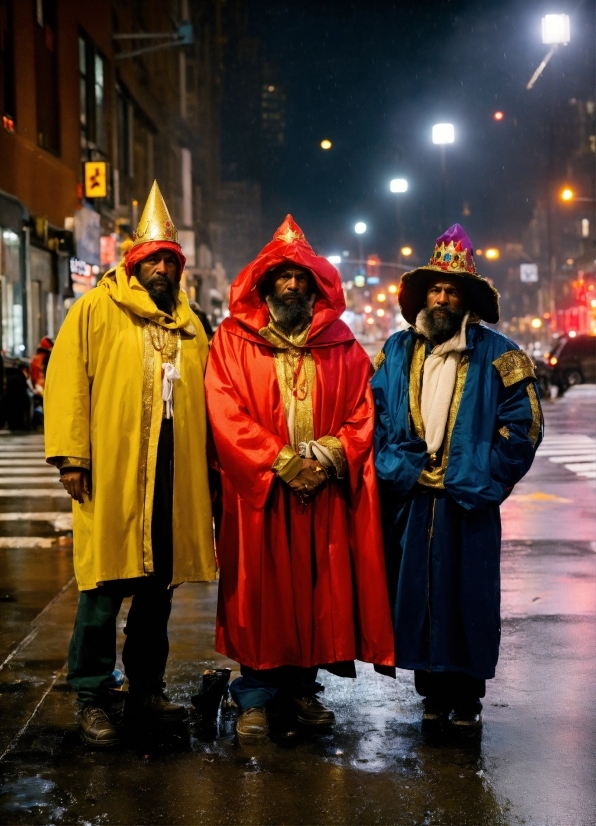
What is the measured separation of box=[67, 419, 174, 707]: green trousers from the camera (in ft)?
16.3

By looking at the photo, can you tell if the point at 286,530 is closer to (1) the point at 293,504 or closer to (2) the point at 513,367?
(1) the point at 293,504

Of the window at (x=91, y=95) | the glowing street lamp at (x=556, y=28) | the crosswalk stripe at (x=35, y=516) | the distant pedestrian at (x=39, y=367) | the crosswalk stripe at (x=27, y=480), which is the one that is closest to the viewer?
the crosswalk stripe at (x=35, y=516)

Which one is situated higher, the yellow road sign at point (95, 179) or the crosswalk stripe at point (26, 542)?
the yellow road sign at point (95, 179)

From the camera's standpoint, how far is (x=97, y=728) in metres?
4.79

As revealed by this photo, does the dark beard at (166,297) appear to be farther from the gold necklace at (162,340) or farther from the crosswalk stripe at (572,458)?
the crosswalk stripe at (572,458)

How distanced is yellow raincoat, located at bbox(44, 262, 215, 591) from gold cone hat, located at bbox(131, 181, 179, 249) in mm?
213

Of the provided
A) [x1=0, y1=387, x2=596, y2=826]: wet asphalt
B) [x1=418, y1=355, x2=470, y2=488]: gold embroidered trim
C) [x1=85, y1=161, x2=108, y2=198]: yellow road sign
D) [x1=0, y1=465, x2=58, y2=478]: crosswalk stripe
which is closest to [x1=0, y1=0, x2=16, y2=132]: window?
[x1=85, y1=161, x2=108, y2=198]: yellow road sign

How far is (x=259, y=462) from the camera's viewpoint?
4.98 metres

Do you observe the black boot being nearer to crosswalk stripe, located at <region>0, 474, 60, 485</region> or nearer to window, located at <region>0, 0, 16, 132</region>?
crosswalk stripe, located at <region>0, 474, 60, 485</region>

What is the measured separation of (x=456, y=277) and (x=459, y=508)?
1.09 metres

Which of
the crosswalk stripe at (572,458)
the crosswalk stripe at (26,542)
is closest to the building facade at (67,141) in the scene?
the crosswalk stripe at (572,458)

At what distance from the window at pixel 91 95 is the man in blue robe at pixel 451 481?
30887 mm

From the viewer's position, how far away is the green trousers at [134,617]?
4.98m

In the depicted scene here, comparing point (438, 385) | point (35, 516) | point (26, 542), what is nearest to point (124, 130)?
point (35, 516)
